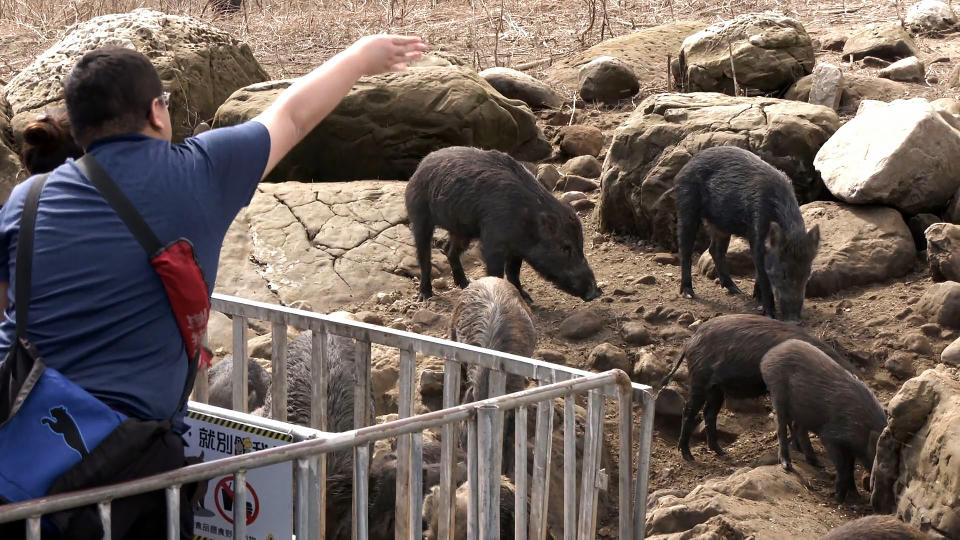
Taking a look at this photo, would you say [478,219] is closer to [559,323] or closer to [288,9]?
[559,323]

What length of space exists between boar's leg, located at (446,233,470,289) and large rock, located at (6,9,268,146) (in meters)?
3.27

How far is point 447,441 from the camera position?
3387 millimetres

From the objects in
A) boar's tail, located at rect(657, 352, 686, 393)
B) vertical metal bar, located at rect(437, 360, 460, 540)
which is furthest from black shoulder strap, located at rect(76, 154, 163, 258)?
boar's tail, located at rect(657, 352, 686, 393)

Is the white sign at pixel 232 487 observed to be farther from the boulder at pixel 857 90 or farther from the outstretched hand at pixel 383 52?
the boulder at pixel 857 90

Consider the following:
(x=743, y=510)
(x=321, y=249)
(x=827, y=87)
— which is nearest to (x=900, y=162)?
(x=827, y=87)

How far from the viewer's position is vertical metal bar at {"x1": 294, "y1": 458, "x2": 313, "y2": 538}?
9.25 feet

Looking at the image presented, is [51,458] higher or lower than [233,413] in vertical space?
higher

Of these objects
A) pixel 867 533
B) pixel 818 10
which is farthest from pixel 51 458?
pixel 818 10

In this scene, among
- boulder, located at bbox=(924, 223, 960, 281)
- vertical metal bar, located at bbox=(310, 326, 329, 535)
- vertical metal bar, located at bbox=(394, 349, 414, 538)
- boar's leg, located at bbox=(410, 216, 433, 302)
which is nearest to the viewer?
vertical metal bar, located at bbox=(394, 349, 414, 538)

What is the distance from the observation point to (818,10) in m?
13.3

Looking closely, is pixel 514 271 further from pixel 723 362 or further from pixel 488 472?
pixel 488 472

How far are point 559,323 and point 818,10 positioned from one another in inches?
270

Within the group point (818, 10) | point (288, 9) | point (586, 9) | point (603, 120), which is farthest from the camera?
point (288, 9)

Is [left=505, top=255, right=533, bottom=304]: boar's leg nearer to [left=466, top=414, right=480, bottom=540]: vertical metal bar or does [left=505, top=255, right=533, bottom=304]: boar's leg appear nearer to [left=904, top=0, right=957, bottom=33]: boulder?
[left=466, top=414, right=480, bottom=540]: vertical metal bar
